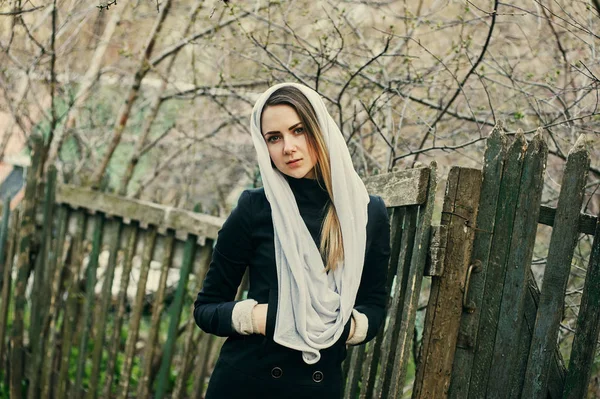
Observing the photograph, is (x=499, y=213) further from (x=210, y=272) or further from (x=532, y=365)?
(x=210, y=272)

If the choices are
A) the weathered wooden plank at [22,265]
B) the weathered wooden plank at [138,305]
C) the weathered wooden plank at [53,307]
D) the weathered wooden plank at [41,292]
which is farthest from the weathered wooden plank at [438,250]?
the weathered wooden plank at [22,265]

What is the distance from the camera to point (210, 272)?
8.48 ft

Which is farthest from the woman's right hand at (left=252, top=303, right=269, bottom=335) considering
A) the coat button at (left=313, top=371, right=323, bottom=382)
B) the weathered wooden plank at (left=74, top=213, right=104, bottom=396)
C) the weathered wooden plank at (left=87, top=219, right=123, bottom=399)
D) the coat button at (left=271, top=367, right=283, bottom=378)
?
the weathered wooden plank at (left=74, top=213, right=104, bottom=396)

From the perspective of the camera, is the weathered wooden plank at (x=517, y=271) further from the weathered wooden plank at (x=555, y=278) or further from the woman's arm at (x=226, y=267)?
the woman's arm at (x=226, y=267)

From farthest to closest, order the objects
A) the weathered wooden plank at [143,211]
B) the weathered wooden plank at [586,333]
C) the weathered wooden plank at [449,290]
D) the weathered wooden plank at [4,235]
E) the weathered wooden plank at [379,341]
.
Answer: the weathered wooden plank at [4,235] → the weathered wooden plank at [143,211] → the weathered wooden plank at [379,341] → the weathered wooden plank at [449,290] → the weathered wooden plank at [586,333]

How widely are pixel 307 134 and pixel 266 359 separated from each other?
0.84 metres

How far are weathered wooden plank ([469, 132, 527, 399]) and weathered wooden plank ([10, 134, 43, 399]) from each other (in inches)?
145

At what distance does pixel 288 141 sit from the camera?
2.44 metres

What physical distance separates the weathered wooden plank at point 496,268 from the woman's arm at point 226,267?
90cm

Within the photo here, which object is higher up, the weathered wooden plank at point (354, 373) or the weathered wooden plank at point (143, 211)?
the weathered wooden plank at point (143, 211)

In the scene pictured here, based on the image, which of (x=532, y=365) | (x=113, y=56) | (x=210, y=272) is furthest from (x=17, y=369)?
(x=113, y=56)

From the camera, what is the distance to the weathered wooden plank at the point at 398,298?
2774mm

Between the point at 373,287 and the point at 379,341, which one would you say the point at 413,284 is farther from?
the point at 379,341

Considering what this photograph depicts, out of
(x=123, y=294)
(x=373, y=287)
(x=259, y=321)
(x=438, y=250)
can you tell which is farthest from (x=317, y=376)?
(x=123, y=294)
